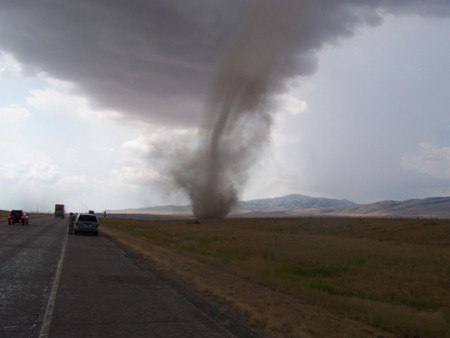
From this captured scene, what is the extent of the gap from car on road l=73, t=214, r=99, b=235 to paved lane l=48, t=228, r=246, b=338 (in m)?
22.6

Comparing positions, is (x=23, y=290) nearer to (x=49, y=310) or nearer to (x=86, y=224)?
(x=49, y=310)

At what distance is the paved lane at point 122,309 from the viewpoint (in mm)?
7207

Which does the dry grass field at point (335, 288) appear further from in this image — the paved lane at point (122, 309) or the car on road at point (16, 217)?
the car on road at point (16, 217)

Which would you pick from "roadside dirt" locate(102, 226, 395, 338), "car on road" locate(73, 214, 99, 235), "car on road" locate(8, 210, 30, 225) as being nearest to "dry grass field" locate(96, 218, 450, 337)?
"roadside dirt" locate(102, 226, 395, 338)

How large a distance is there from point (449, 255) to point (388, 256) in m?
2.92

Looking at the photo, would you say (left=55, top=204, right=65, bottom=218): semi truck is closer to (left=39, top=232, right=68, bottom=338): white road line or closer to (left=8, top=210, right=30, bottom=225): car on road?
(left=8, top=210, right=30, bottom=225): car on road

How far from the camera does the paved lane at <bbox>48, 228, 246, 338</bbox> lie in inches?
284

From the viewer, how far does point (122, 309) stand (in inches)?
350

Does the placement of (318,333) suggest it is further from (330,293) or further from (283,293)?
(330,293)

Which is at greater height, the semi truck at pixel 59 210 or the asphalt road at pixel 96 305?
the semi truck at pixel 59 210

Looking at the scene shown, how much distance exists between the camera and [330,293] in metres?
14.2

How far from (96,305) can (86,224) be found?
92.6 feet

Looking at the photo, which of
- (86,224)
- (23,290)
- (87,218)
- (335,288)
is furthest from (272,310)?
(87,218)

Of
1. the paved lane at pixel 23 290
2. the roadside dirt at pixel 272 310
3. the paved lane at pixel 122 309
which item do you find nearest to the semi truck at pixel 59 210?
the paved lane at pixel 23 290
